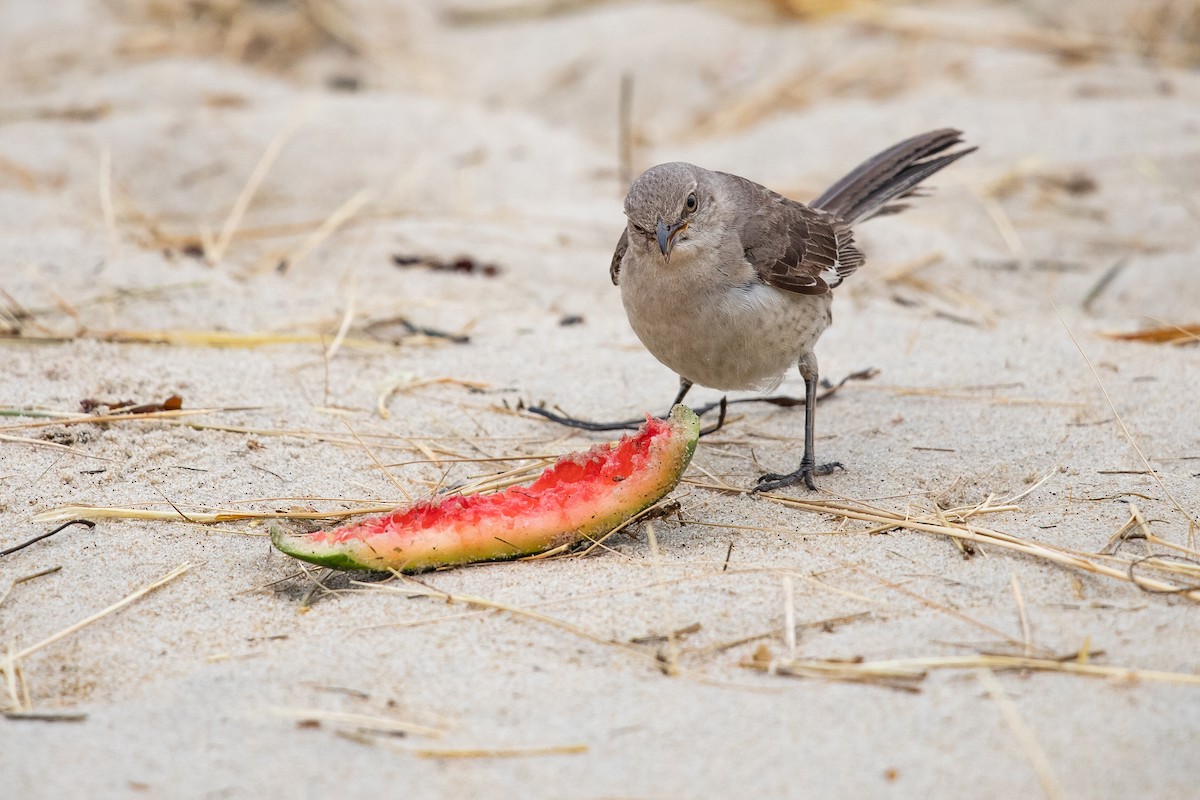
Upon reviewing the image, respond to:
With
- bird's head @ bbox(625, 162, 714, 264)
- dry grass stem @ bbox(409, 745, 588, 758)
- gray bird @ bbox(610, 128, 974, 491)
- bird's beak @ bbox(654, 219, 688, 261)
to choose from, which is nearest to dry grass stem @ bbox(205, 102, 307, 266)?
gray bird @ bbox(610, 128, 974, 491)

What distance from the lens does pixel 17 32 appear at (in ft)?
31.3

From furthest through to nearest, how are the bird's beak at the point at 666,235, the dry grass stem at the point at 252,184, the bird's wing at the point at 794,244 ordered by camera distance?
the dry grass stem at the point at 252,184, the bird's wing at the point at 794,244, the bird's beak at the point at 666,235

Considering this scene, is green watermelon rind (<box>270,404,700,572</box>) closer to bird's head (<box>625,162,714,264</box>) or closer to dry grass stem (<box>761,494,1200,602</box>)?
dry grass stem (<box>761,494,1200,602</box>)

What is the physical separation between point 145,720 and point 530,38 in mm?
9338

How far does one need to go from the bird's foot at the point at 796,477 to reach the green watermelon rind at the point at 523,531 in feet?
1.64

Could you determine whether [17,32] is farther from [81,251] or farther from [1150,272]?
[1150,272]

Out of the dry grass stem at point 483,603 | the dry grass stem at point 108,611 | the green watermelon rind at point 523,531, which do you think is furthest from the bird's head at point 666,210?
the dry grass stem at point 108,611

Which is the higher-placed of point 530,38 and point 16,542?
point 530,38

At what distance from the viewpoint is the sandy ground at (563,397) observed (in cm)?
253

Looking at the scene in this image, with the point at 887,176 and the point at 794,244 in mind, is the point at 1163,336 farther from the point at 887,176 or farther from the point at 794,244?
the point at 794,244

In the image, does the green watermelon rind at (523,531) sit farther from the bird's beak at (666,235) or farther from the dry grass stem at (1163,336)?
the dry grass stem at (1163,336)

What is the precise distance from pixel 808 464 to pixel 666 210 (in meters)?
1.07

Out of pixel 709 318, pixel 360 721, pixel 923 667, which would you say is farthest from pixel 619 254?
pixel 360 721

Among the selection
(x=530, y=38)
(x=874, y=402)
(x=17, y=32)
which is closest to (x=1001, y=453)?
(x=874, y=402)
